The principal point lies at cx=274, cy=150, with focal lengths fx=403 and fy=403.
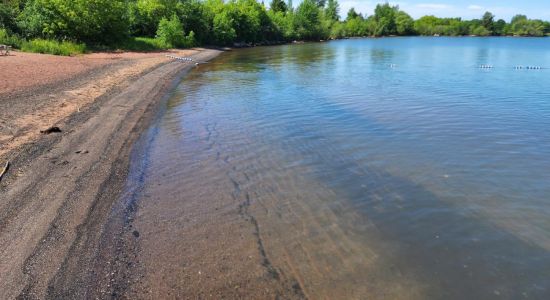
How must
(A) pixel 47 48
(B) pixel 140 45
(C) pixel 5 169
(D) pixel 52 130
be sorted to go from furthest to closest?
(B) pixel 140 45 < (A) pixel 47 48 < (D) pixel 52 130 < (C) pixel 5 169

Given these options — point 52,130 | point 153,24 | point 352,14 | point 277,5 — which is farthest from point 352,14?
point 52,130

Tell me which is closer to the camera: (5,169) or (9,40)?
(5,169)

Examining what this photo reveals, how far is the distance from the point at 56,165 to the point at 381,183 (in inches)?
312

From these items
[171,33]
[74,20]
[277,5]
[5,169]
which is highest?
[277,5]

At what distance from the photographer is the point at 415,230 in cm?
758

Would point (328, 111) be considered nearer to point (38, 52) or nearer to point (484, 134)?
point (484, 134)

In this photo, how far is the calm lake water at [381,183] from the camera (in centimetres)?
635

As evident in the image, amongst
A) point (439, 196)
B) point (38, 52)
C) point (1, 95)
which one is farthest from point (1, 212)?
point (38, 52)

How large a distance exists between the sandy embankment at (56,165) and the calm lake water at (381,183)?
1290 millimetres

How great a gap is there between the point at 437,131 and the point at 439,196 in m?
6.27

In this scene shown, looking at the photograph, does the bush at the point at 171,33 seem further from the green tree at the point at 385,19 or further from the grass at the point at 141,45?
the green tree at the point at 385,19

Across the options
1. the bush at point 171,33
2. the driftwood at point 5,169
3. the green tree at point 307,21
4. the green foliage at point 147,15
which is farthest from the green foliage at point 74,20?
the green tree at point 307,21

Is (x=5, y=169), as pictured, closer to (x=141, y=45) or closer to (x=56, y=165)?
(x=56, y=165)

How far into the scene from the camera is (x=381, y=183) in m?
9.72
